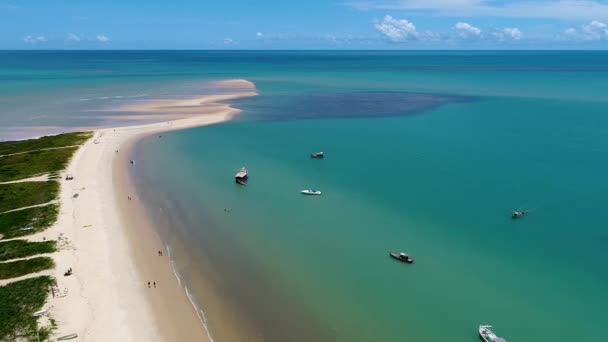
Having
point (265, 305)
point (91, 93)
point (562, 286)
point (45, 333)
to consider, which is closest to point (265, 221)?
point (265, 305)

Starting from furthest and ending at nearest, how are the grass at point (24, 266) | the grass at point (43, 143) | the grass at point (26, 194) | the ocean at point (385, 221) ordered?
the grass at point (43, 143) < the grass at point (26, 194) < the grass at point (24, 266) < the ocean at point (385, 221)

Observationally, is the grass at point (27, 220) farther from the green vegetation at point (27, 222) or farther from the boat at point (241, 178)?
the boat at point (241, 178)

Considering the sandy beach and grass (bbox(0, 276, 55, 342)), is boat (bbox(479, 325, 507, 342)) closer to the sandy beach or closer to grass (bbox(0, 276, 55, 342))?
the sandy beach

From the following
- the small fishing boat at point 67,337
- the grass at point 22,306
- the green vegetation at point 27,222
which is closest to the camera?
the small fishing boat at point 67,337

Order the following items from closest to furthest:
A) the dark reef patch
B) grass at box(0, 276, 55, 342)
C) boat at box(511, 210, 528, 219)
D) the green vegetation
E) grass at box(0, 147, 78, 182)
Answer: grass at box(0, 276, 55, 342), the green vegetation, boat at box(511, 210, 528, 219), grass at box(0, 147, 78, 182), the dark reef patch

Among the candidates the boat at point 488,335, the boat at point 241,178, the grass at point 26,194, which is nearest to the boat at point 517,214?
the boat at point 488,335

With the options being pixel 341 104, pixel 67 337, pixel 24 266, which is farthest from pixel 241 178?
pixel 341 104

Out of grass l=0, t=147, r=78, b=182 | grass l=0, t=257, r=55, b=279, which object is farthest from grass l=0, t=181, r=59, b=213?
grass l=0, t=257, r=55, b=279
